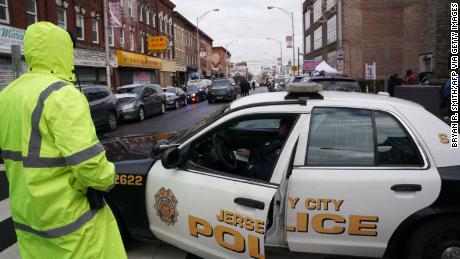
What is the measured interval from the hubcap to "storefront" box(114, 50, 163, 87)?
31915mm

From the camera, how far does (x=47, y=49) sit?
7.13ft

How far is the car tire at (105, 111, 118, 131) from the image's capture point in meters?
15.8

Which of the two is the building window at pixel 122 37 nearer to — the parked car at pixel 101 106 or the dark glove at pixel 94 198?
the parked car at pixel 101 106

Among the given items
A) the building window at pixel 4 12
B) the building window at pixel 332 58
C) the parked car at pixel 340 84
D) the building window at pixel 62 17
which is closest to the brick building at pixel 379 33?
the building window at pixel 332 58

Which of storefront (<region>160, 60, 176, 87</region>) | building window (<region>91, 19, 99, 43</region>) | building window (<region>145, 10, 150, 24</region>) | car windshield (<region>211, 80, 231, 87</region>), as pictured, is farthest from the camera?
storefront (<region>160, 60, 176, 87</region>)

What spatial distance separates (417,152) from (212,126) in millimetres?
1684

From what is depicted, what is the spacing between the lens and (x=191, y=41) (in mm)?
66188

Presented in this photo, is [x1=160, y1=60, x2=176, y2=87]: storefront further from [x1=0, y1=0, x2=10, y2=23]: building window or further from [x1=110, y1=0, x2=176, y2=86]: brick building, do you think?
[x1=0, y1=0, x2=10, y2=23]: building window

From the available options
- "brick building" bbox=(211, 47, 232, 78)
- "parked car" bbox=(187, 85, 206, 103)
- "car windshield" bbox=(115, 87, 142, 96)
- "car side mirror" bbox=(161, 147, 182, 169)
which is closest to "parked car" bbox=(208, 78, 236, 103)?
"parked car" bbox=(187, 85, 206, 103)

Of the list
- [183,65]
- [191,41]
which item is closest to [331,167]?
[183,65]

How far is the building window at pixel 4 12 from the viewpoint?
19.6 m

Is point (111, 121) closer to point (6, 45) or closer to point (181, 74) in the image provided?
point (6, 45)

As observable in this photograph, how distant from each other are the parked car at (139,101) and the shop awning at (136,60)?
1196 cm

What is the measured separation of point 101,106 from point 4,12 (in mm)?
8742
